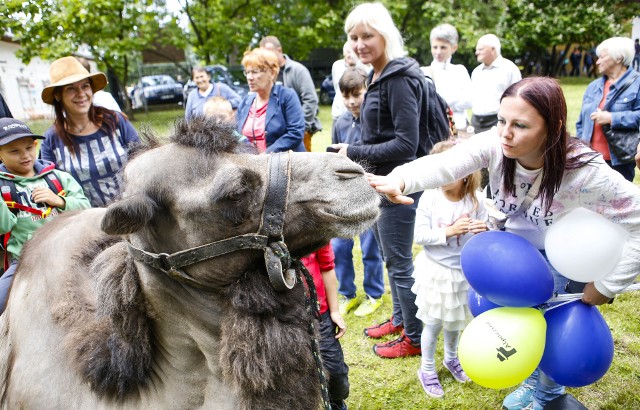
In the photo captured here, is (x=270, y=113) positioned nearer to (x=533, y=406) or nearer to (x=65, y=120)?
(x=65, y=120)

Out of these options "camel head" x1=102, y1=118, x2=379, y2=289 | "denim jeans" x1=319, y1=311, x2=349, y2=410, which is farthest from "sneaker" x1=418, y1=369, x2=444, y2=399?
"camel head" x1=102, y1=118, x2=379, y2=289

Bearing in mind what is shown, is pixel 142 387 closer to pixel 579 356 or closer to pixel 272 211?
pixel 272 211

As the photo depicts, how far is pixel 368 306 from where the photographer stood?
16.2 ft

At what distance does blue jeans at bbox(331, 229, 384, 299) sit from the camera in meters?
4.79

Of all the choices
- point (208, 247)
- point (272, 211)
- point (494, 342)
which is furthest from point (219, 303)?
point (494, 342)

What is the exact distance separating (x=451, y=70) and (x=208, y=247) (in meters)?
5.78

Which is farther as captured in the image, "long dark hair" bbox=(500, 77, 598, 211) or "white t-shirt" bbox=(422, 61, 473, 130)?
"white t-shirt" bbox=(422, 61, 473, 130)

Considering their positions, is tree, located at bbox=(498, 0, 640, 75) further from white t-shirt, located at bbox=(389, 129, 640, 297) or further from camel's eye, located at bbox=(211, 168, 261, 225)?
camel's eye, located at bbox=(211, 168, 261, 225)

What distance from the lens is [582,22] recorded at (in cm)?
2694

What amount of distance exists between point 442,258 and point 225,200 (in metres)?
2.19

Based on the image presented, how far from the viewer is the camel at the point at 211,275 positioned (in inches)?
68.5

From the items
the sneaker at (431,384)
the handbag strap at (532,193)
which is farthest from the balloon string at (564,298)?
the sneaker at (431,384)

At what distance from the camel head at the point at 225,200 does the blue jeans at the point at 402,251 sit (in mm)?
1663

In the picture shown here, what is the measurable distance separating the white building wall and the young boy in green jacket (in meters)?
19.7
